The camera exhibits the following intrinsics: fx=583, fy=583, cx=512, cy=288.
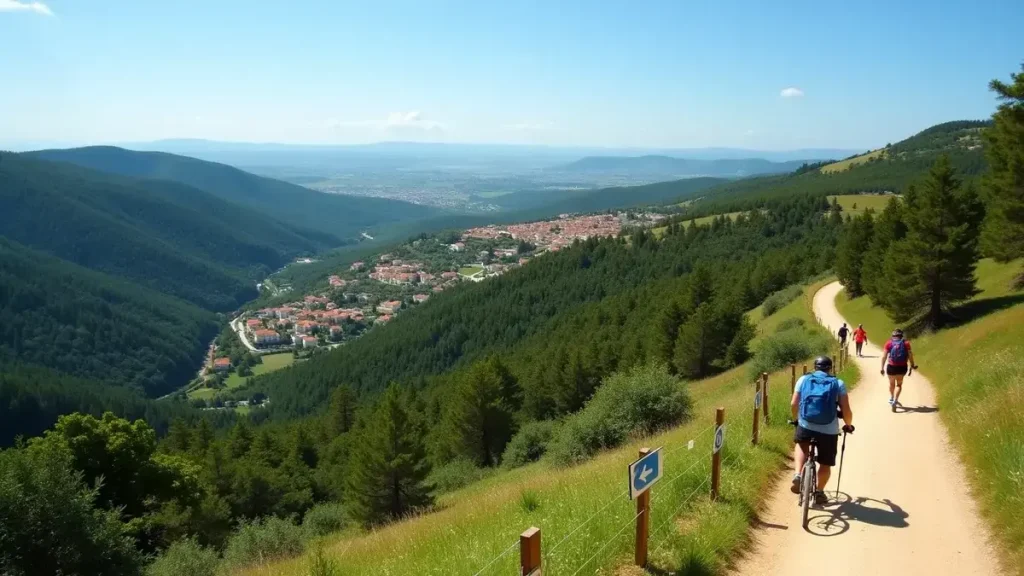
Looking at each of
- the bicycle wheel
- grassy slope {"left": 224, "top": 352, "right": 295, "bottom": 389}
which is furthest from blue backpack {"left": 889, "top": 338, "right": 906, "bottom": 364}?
grassy slope {"left": 224, "top": 352, "right": 295, "bottom": 389}

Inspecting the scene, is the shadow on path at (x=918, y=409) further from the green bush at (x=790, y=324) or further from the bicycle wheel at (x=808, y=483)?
the green bush at (x=790, y=324)

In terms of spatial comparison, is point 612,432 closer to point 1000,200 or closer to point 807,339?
point 807,339

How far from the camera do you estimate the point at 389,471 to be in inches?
973

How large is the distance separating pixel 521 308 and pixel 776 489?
294 feet

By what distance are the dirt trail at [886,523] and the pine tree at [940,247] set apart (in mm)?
18690

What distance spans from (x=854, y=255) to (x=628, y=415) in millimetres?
30601

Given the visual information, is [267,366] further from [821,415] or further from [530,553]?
[530,553]

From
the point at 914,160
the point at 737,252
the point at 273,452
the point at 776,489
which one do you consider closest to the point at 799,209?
the point at 737,252

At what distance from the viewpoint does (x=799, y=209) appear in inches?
4289

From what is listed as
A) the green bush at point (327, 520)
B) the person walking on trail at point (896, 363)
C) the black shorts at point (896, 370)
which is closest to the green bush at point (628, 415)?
the person walking on trail at point (896, 363)

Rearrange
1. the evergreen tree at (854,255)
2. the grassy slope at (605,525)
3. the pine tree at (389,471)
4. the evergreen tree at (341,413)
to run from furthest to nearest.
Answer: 1. the evergreen tree at (341,413)
2. the evergreen tree at (854,255)
3. the pine tree at (389,471)
4. the grassy slope at (605,525)

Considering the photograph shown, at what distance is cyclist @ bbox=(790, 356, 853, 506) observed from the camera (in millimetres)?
6762

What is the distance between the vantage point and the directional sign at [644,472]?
4727mm

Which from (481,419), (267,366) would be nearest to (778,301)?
(481,419)
